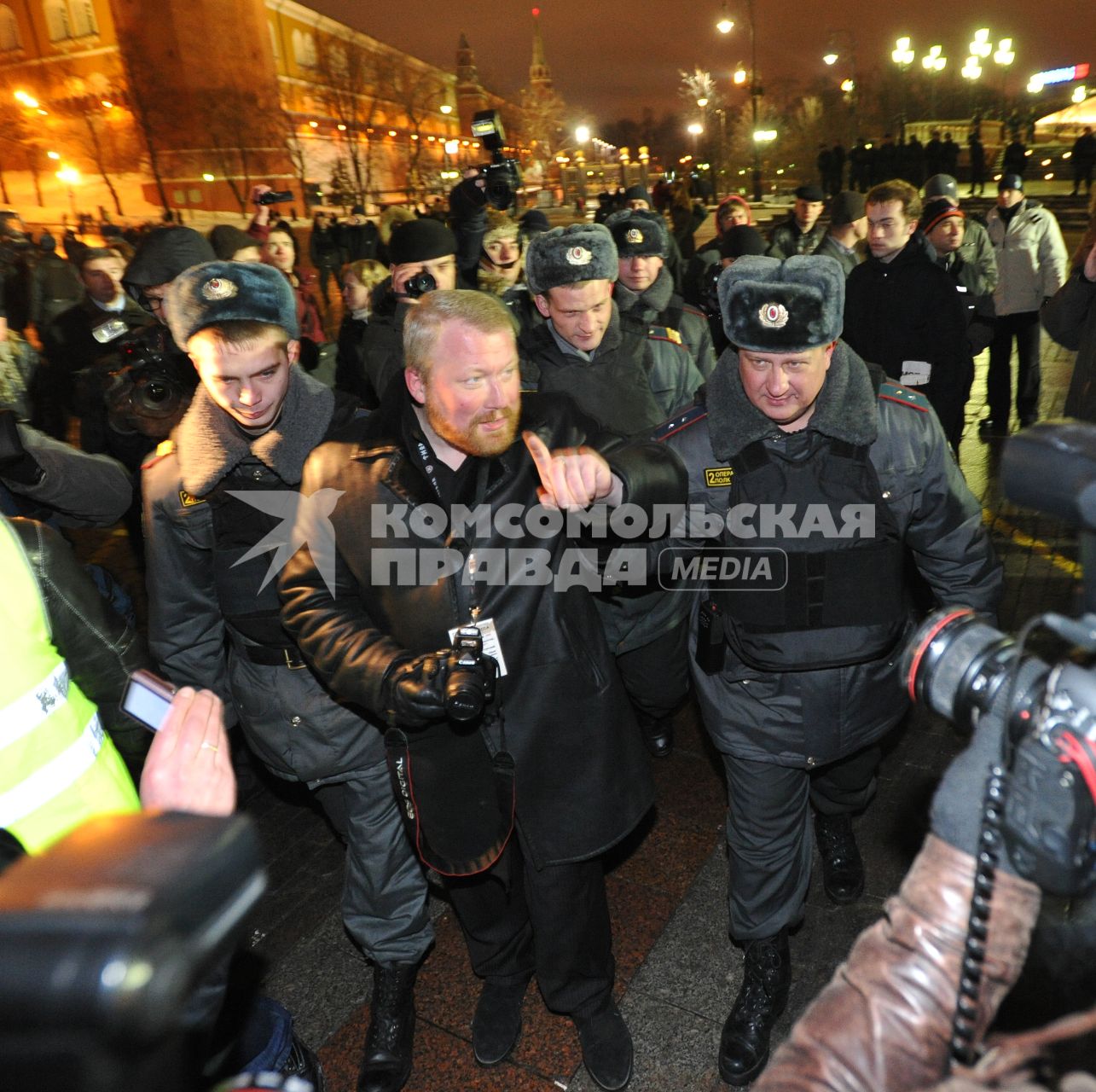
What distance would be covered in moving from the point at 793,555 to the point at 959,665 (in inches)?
54.4

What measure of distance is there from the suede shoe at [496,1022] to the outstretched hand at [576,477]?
1778 millimetres

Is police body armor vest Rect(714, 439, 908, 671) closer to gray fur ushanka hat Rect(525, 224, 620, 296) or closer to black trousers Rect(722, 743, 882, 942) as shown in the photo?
black trousers Rect(722, 743, 882, 942)

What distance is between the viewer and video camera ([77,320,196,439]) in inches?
157

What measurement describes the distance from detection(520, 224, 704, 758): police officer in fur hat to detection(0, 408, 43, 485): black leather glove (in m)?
2.15

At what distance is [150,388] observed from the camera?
401 centimetres

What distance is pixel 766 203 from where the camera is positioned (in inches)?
1353

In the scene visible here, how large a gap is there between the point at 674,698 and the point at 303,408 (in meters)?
2.37

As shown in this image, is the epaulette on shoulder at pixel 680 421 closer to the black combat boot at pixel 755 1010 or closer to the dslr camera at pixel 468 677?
the dslr camera at pixel 468 677

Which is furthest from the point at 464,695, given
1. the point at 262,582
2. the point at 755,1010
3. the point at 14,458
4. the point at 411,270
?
the point at 411,270

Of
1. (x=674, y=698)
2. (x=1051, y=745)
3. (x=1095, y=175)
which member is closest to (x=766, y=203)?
(x=1095, y=175)

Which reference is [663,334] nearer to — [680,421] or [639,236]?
[639,236]

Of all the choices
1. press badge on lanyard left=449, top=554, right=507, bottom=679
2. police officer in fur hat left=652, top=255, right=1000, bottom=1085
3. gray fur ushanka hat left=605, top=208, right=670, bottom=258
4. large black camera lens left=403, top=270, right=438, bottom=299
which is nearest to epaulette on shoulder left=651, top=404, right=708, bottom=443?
police officer in fur hat left=652, top=255, right=1000, bottom=1085

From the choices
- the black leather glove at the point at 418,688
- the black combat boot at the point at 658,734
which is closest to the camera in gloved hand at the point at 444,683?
the black leather glove at the point at 418,688

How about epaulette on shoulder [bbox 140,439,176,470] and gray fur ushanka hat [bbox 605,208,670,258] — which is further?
gray fur ushanka hat [bbox 605,208,670,258]
